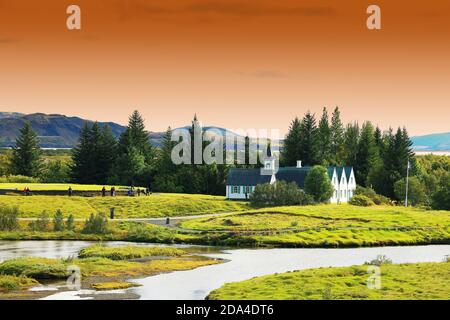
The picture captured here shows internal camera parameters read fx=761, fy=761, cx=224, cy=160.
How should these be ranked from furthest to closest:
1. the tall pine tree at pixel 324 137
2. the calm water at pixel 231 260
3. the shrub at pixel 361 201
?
the tall pine tree at pixel 324 137
the shrub at pixel 361 201
the calm water at pixel 231 260

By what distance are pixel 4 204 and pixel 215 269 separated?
3941 cm

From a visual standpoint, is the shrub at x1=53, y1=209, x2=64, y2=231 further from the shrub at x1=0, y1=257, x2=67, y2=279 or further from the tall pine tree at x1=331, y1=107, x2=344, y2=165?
the tall pine tree at x1=331, y1=107, x2=344, y2=165

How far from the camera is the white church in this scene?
112688 millimetres

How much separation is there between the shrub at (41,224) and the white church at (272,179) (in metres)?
40.0

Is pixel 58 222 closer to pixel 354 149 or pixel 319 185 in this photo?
pixel 319 185

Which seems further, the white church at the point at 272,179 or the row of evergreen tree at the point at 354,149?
the row of evergreen tree at the point at 354,149

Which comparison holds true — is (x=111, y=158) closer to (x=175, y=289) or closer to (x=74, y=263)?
(x=74, y=263)

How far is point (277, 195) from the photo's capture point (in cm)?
10262

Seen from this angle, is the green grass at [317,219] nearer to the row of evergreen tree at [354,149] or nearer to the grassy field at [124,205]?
the grassy field at [124,205]

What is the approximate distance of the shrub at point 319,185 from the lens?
351 ft

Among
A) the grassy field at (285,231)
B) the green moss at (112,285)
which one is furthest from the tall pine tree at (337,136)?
the green moss at (112,285)

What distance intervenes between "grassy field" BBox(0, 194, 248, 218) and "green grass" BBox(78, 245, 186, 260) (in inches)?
904

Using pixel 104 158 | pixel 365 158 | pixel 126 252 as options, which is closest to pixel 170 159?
pixel 104 158
